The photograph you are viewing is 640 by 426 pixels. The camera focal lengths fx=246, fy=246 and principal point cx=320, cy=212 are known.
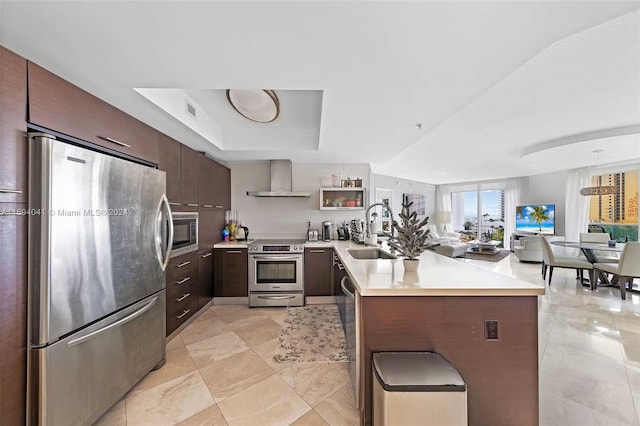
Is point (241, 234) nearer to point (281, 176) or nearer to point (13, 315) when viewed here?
point (281, 176)

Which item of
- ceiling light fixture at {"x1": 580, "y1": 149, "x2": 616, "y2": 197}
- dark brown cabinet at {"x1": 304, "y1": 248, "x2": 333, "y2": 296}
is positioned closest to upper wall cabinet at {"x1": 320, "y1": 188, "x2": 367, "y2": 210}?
dark brown cabinet at {"x1": 304, "y1": 248, "x2": 333, "y2": 296}

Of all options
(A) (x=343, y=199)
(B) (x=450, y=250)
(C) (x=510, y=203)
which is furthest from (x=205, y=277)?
(C) (x=510, y=203)

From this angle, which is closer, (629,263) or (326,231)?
(629,263)

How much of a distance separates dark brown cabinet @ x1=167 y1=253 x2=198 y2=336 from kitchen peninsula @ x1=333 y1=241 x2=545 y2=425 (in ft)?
6.73

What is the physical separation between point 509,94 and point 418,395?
3.02m

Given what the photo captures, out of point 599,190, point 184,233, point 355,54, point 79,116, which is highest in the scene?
point 355,54

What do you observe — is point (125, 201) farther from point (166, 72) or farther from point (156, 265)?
point (166, 72)

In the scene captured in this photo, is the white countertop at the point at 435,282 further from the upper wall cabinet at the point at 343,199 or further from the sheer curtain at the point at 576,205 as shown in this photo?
the sheer curtain at the point at 576,205

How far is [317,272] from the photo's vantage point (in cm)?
354

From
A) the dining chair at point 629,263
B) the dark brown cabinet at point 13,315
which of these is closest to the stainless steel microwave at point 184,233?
the dark brown cabinet at point 13,315

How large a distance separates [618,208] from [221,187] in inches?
345

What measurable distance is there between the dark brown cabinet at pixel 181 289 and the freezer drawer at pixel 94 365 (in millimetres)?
506

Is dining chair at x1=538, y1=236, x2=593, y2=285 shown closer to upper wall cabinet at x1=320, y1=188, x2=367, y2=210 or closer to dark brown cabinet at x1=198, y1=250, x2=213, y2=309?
upper wall cabinet at x1=320, y1=188, x2=367, y2=210

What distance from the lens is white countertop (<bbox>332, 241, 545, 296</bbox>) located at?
4.40ft
